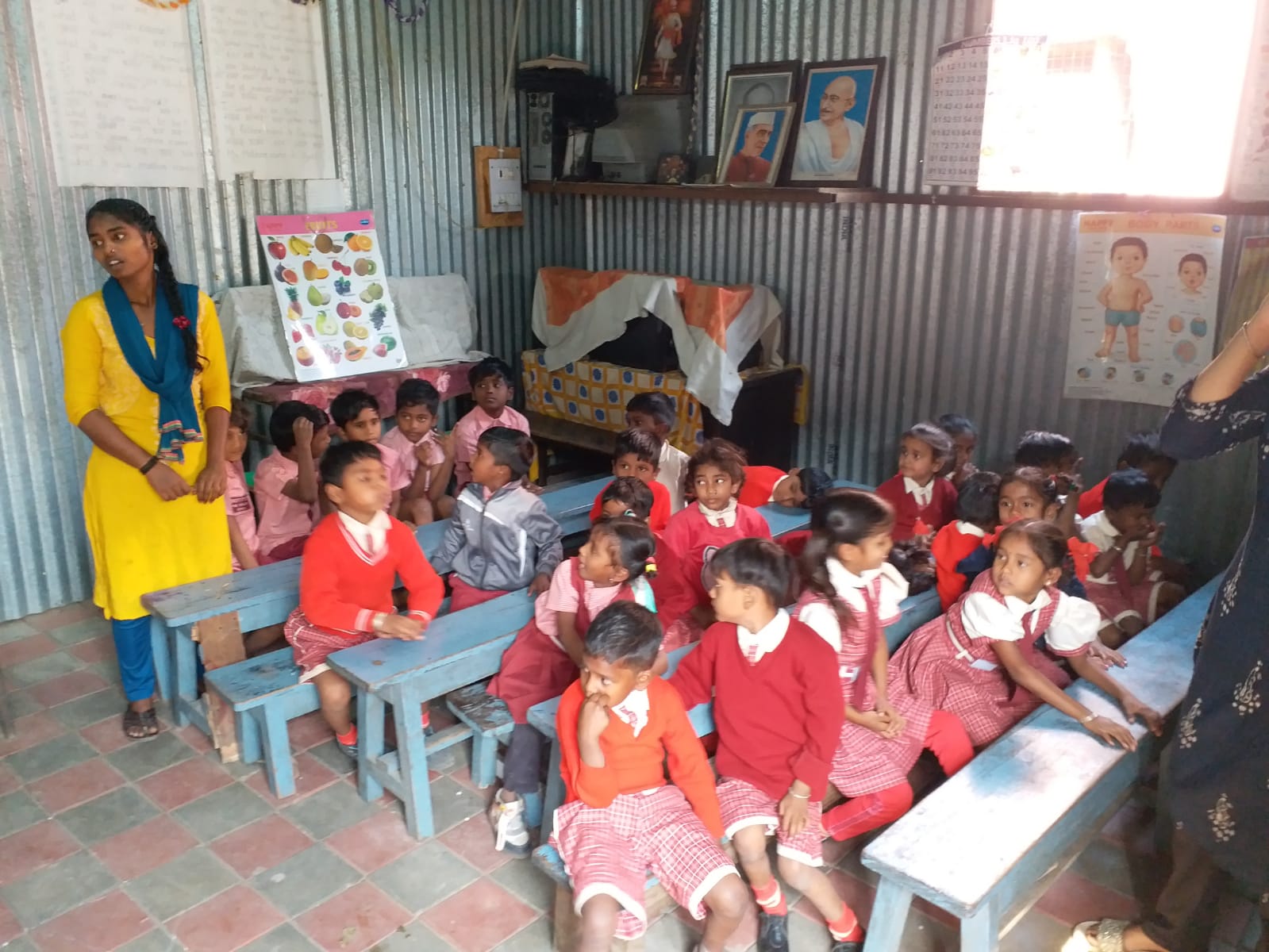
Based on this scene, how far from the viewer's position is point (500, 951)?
265 centimetres

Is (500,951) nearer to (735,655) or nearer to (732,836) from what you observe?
(732,836)

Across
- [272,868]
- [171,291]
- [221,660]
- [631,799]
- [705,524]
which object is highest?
[171,291]

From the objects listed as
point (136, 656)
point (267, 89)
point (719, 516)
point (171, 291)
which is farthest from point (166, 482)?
point (267, 89)

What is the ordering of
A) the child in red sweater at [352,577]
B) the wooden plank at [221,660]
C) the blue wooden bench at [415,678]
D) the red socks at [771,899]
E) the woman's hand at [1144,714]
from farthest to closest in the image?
the wooden plank at [221,660] → the child in red sweater at [352,577] → the blue wooden bench at [415,678] → the woman's hand at [1144,714] → the red socks at [771,899]

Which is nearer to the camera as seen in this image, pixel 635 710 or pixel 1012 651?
pixel 635 710

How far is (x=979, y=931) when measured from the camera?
2.25m

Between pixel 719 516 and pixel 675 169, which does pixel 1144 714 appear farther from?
pixel 675 169

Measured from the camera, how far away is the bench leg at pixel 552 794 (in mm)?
2711

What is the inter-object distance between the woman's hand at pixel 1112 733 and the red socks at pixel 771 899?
0.98 m

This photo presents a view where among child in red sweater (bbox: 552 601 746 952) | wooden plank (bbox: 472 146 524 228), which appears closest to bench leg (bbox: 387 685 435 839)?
child in red sweater (bbox: 552 601 746 952)

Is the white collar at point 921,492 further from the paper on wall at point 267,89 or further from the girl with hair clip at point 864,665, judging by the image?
the paper on wall at point 267,89

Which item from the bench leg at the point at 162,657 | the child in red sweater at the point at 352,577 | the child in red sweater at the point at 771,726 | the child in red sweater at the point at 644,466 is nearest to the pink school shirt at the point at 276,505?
the bench leg at the point at 162,657

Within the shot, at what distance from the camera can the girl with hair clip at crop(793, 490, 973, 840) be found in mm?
2715

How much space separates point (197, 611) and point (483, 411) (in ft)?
6.25
